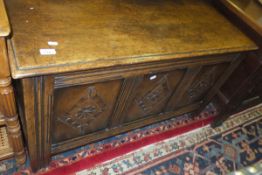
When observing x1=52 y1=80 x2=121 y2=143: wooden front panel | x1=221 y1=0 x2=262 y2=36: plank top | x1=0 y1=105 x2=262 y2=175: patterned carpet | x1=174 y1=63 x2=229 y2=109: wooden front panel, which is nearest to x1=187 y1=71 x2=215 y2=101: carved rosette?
x1=174 y1=63 x2=229 y2=109: wooden front panel

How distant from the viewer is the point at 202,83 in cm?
Result: 165

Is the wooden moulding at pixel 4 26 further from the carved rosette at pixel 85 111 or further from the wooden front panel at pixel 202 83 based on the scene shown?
the wooden front panel at pixel 202 83

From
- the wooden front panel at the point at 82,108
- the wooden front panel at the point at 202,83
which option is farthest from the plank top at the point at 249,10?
the wooden front panel at the point at 82,108

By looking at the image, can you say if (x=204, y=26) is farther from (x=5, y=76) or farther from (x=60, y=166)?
(x=60, y=166)

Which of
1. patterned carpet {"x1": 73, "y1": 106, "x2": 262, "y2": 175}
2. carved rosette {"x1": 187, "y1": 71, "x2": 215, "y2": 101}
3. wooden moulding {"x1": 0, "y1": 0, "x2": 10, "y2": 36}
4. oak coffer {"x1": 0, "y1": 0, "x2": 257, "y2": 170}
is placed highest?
wooden moulding {"x1": 0, "y1": 0, "x2": 10, "y2": 36}

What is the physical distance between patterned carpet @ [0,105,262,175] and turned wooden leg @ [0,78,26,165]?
199 millimetres

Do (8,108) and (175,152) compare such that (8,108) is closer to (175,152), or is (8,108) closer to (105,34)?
(105,34)

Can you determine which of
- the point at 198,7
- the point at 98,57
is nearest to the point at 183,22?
the point at 198,7

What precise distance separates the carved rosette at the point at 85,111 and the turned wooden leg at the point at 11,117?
0.21m

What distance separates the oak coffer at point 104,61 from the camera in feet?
2.98

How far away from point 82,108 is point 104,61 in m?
0.34

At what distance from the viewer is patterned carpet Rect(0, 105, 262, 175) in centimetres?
A: 152

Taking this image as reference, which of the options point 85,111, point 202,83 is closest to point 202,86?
point 202,83

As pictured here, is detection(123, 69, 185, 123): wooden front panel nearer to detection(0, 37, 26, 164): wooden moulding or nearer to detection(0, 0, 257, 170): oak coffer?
detection(0, 0, 257, 170): oak coffer
